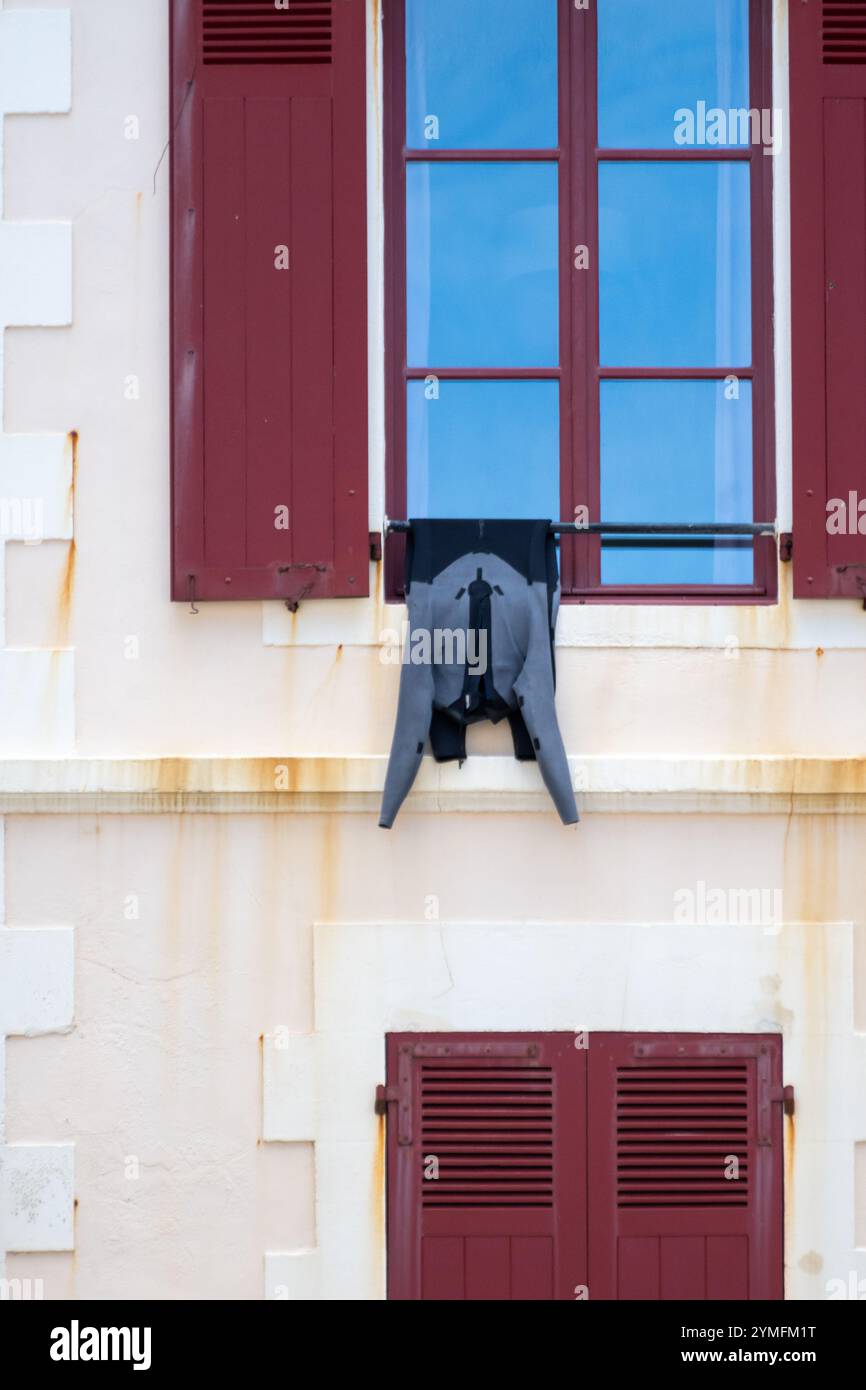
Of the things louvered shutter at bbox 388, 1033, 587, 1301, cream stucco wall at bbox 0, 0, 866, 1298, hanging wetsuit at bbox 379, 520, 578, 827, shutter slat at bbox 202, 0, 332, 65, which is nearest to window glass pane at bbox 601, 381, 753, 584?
cream stucco wall at bbox 0, 0, 866, 1298

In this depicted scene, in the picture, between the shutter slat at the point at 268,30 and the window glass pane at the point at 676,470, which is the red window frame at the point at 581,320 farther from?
the shutter slat at the point at 268,30

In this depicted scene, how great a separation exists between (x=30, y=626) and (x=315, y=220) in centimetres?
142

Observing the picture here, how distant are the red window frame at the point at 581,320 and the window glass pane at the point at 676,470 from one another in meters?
0.03

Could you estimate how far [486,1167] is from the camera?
3803 millimetres

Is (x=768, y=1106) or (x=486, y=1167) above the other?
(x=768, y=1106)

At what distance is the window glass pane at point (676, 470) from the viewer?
3990 millimetres

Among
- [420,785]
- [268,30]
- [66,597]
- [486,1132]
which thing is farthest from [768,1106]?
[268,30]

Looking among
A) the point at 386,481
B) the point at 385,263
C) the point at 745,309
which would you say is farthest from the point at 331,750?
the point at 745,309

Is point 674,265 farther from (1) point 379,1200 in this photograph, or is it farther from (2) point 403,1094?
(1) point 379,1200

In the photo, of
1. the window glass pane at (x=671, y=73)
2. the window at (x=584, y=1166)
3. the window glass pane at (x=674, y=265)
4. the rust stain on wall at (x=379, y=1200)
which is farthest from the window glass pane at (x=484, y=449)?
the rust stain on wall at (x=379, y=1200)

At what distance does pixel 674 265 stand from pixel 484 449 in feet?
2.61

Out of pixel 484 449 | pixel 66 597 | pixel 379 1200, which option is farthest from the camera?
pixel 484 449

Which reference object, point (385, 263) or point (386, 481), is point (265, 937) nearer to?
point (386, 481)

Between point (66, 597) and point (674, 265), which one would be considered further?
point (674, 265)
